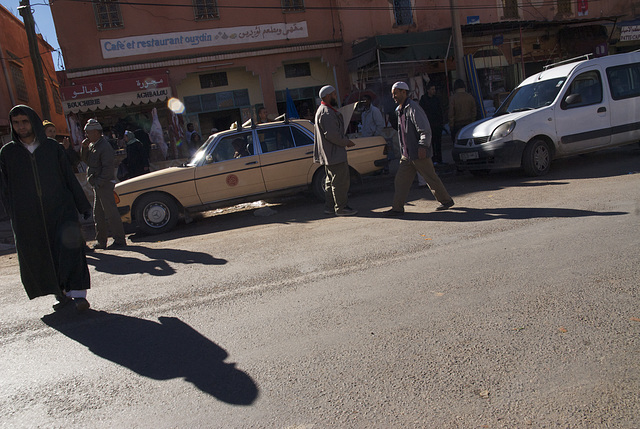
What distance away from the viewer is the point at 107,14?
55.7ft

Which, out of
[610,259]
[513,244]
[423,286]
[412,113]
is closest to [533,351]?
[423,286]

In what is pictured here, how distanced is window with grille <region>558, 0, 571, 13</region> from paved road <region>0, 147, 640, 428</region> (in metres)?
18.3

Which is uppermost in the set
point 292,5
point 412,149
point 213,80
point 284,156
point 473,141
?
point 292,5

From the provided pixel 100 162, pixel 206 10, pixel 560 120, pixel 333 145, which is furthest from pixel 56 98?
pixel 560 120

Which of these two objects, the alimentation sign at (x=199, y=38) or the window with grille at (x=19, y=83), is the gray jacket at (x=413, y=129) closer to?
the alimentation sign at (x=199, y=38)

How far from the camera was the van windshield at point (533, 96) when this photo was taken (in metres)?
9.28

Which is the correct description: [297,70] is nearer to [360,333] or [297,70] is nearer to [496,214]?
[496,214]

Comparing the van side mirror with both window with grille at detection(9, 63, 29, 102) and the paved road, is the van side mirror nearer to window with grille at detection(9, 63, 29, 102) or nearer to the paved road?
the paved road

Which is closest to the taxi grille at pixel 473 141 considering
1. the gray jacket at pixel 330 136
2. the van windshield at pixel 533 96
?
the van windshield at pixel 533 96

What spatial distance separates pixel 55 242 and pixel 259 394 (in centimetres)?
272

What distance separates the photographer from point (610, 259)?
4.50 meters

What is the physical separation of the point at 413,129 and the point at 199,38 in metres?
12.9

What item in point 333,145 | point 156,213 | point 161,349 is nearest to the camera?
point 161,349

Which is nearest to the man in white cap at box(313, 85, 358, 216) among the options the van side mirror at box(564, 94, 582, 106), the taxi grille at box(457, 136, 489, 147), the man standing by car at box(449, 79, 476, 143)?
the taxi grille at box(457, 136, 489, 147)
